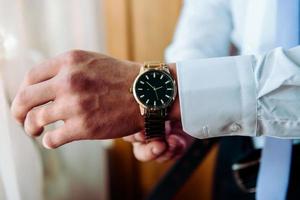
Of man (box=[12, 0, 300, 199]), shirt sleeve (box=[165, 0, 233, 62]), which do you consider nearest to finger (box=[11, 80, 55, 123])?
man (box=[12, 0, 300, 199])

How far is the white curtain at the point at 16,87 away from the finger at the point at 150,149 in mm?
197

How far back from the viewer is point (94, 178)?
1114mm

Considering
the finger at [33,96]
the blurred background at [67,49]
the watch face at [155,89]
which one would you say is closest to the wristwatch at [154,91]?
the watch face at [155,89]

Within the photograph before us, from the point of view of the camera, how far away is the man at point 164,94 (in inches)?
20.7

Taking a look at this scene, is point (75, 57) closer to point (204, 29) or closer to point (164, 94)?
point (164, 94)

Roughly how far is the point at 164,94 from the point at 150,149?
0.48 feet

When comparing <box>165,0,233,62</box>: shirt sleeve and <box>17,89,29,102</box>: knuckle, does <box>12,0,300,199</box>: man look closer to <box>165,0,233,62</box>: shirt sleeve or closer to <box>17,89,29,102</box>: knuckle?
<box>17,89,29,102</box>: knuckle

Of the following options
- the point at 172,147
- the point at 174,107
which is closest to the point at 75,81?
the point at 174,107

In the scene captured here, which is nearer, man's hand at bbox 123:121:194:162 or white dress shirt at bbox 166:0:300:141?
white dress shirt at bbox 166:0:300:141

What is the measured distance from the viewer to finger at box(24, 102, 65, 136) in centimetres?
52

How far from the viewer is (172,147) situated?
2.31ft

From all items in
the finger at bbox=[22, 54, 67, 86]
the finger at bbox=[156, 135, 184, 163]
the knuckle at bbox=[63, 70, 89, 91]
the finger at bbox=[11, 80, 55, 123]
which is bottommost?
the finger at bbox=[156, 135, 184, 163]

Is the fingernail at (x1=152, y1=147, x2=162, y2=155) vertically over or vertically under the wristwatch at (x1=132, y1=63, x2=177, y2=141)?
under

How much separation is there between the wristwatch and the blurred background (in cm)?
23
